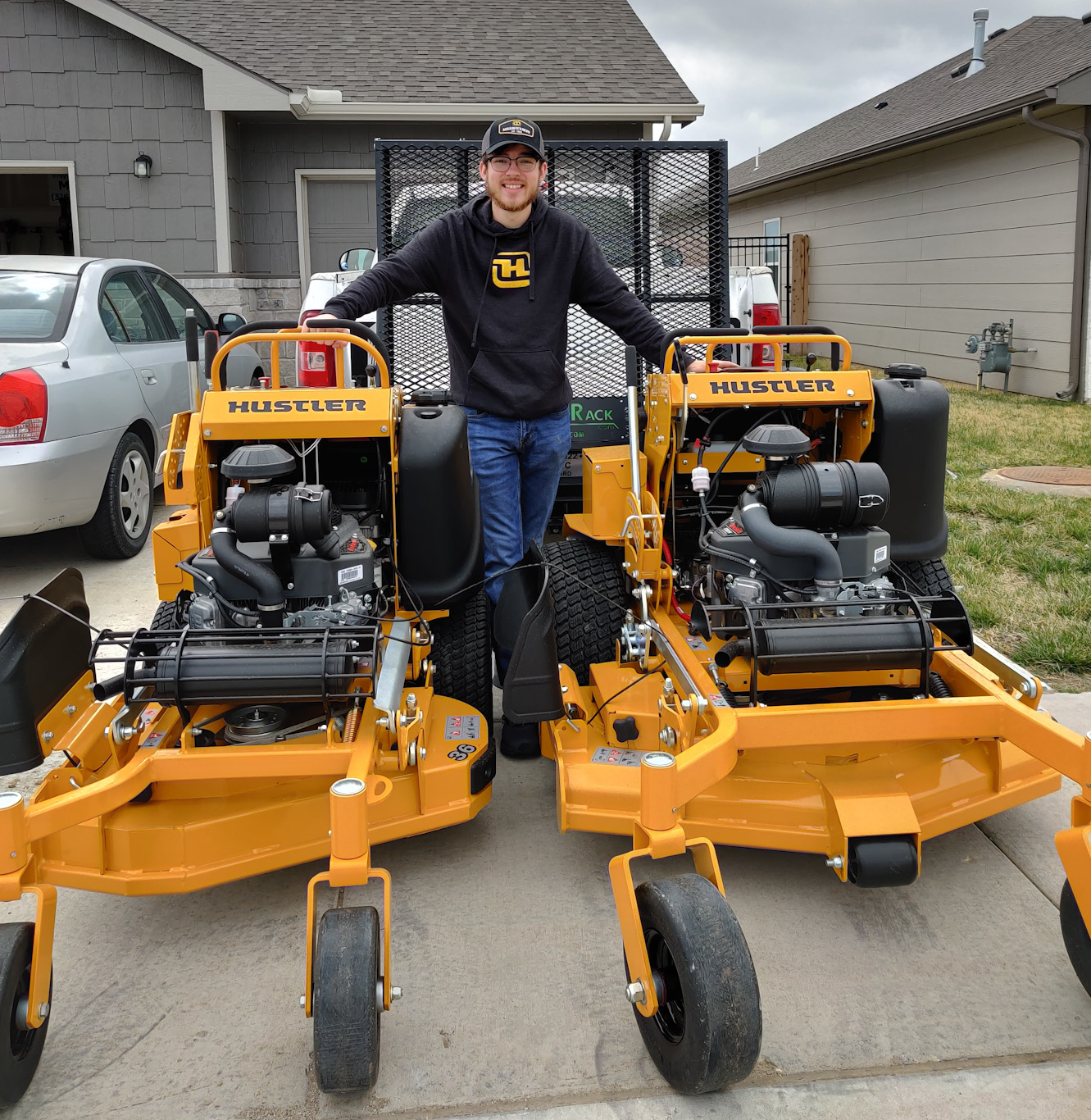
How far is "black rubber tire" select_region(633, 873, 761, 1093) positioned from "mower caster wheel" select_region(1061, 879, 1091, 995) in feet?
2.77

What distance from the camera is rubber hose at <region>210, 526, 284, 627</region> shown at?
298 centimetres

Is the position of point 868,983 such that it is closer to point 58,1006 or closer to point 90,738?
point 58,1006

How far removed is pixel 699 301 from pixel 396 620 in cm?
308

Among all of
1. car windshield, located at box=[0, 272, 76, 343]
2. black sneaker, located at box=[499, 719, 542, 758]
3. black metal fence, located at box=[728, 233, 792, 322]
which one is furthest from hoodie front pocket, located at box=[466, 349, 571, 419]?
black metal fence, located at box=[728, 233, 792, 322]

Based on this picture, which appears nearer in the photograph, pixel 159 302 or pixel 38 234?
pixel 159 302

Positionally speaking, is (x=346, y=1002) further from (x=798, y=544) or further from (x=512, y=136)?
(x=512, y=136)

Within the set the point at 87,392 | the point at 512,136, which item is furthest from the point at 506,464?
the point at 87,392

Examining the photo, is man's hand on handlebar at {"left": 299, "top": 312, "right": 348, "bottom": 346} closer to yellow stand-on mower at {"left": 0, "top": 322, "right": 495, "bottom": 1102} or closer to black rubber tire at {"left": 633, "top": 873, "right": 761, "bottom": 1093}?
yellow stand-on mower at {"left": 0, "top": 322, "right": 495, "bottom": 1102}

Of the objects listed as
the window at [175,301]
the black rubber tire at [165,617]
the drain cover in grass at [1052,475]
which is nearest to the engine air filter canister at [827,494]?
the black rubber tire at [165,617]

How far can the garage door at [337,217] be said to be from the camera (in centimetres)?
1166

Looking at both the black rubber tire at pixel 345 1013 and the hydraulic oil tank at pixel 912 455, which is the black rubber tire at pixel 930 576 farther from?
the black rubber tire at pixel 345 1013

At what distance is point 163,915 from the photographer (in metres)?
3.02

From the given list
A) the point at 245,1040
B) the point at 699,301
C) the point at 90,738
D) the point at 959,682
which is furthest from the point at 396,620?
the point at 699,301

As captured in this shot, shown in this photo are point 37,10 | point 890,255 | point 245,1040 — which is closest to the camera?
point 245,1040
